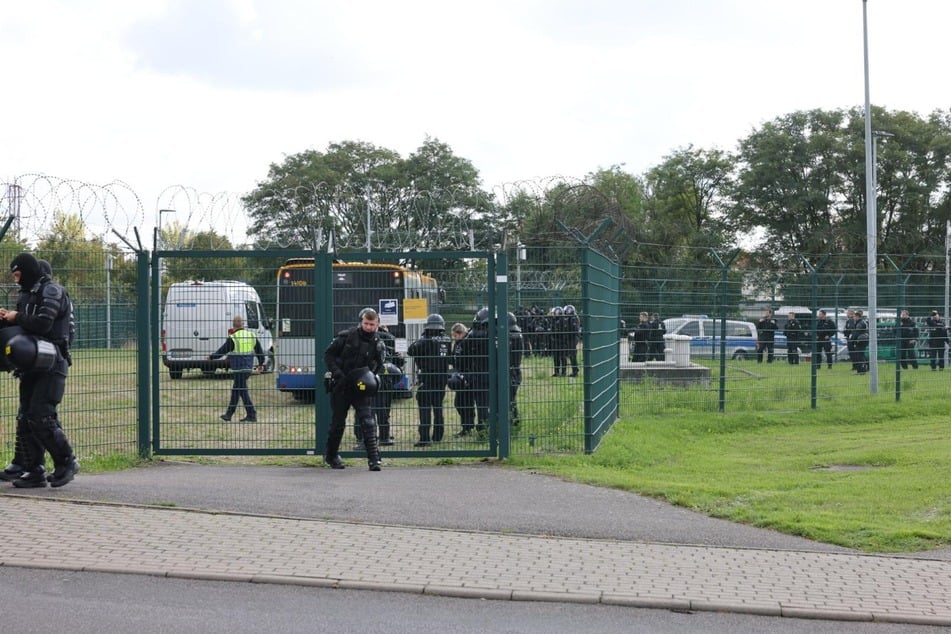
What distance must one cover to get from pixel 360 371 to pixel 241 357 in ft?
4.56

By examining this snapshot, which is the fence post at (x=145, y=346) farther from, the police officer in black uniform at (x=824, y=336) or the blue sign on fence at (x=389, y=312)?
the police officer in black uniform at (x=824, y=336)

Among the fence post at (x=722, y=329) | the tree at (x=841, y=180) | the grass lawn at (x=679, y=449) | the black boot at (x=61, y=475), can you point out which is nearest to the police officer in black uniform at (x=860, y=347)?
the grass lawn at (x=679, y=449)

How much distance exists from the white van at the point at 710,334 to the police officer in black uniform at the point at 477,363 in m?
5.66

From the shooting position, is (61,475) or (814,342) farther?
(814,342)

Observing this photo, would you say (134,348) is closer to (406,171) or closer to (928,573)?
(928,573)

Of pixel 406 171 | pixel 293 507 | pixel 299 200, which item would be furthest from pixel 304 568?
pixel 406 171

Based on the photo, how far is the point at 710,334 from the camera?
16234 millimetres

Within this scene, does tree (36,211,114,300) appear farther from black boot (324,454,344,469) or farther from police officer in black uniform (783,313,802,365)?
police officer in black uniform (783,313,802,365)

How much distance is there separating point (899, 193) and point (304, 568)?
5174 cm

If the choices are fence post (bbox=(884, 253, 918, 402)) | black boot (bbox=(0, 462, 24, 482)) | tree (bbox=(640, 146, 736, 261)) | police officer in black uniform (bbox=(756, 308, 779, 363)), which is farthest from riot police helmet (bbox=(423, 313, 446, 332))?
tree (bbox=(640, 146, 736, 261))

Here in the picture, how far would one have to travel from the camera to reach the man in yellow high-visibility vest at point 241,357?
35.2 ft

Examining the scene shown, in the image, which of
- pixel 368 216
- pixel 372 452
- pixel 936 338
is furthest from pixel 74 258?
pixel 936 338

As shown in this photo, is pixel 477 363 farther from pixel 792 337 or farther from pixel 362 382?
pixel 792 337

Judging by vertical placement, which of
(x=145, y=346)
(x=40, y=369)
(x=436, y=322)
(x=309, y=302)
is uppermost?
(x=309, y=302)
